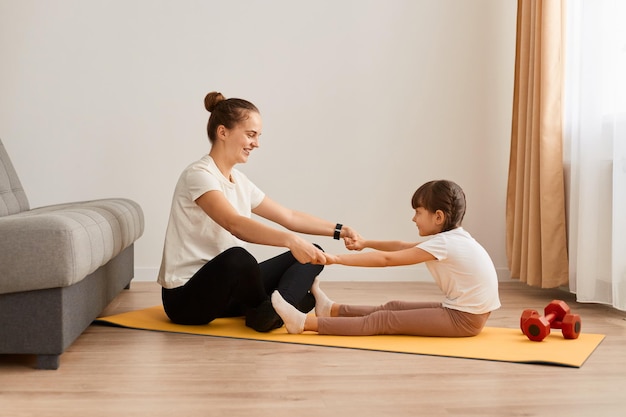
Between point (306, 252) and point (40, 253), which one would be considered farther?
point (306, 252)

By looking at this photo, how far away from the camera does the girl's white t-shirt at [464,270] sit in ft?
8.13

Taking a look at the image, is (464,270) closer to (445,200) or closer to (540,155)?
(445,200)

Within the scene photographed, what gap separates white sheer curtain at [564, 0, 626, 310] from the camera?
2.99 m

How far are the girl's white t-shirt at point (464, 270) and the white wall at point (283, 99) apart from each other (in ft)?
5.43

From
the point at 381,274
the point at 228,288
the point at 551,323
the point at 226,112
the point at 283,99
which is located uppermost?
the point at 283,99

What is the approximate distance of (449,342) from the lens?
8.11 feet

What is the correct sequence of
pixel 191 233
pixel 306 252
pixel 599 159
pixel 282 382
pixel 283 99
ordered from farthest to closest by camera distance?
pixel 283 99 → pixel 599 159 → pixel 191 233 → pixel 306 252 → pixel 282 382

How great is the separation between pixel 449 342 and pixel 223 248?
0.87 metres

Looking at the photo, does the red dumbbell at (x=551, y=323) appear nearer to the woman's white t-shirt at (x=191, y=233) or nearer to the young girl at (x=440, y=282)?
the young girl at (x=440, y=282)

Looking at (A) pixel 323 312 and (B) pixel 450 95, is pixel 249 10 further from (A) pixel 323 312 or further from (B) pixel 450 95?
(A) pixel 323 312

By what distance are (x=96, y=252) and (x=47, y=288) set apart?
0.25m

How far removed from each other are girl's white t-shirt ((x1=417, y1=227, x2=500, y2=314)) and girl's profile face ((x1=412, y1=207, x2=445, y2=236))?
4cm

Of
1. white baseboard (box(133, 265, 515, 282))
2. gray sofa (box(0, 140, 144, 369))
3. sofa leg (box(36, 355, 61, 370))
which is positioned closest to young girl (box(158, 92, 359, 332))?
gray sofa (box(0, 140, 144, 369))

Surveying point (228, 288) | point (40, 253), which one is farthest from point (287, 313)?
point (40, 253)
